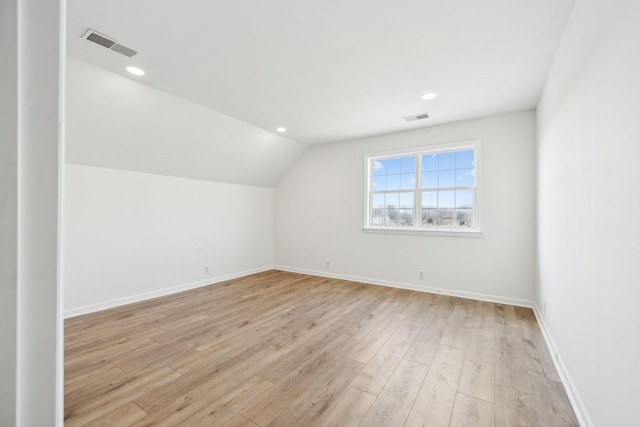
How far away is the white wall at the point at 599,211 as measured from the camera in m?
1.17

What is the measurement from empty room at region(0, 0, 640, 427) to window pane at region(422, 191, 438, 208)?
4.3 inches

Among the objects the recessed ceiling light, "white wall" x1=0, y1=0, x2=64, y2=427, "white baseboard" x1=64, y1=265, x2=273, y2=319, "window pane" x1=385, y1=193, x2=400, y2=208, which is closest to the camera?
"white wall" x1=0, y1=0, x2=64, y2=427

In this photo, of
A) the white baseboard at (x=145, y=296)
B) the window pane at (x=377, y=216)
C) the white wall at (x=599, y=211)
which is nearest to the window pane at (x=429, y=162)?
the window pane at (x=377, y=216)

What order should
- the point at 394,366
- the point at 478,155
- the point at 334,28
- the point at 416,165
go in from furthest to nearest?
the point at 416,165 → the point at 478,155 → the point at 394,366 → the point at 334,28

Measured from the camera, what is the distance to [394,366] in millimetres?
2262

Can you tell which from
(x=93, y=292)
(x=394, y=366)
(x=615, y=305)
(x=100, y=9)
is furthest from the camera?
(x=93, y=292)

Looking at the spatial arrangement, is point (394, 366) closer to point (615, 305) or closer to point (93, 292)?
point (615, 305)

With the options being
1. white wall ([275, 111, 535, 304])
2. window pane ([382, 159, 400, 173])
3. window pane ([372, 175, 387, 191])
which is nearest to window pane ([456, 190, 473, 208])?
white wall ([275, 111, 535, 304])

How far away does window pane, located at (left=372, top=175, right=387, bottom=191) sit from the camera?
4984 millimetres

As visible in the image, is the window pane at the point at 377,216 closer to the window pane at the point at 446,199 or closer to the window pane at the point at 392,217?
the window pane at the point at 392,217

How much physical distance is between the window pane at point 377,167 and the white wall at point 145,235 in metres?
2.53

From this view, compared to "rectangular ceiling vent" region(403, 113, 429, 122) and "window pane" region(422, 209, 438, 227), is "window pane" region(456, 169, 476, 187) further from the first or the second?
"rectangular ceiling vent" region(403, 113, 429, 122)

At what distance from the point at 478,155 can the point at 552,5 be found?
91.7 inches

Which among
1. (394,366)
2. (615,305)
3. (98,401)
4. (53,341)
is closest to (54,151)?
(53,341)
